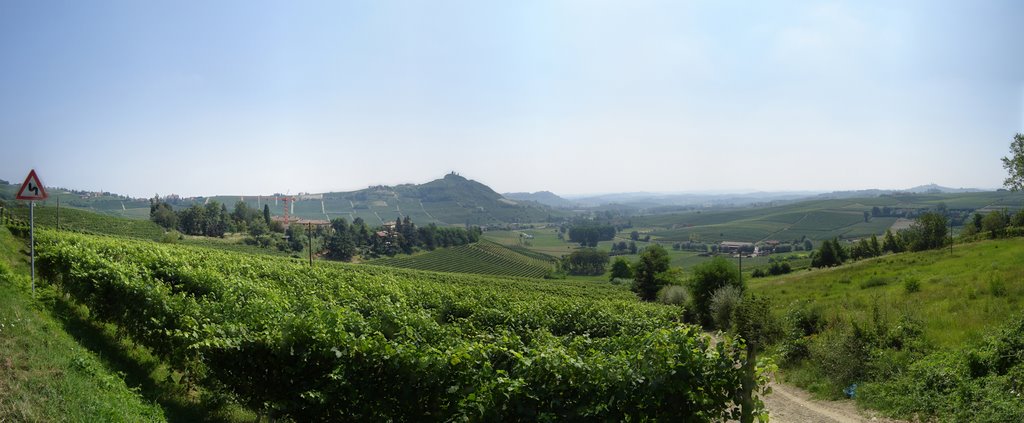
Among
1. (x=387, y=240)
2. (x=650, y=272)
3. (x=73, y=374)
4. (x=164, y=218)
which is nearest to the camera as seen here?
(x=73, y=374)

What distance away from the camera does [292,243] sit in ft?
372

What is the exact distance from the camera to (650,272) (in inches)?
2386

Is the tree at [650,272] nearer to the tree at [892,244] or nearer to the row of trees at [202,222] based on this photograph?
the tree at [892,244]

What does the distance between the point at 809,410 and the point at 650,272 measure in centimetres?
4809

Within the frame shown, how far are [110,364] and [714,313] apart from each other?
1177 inches

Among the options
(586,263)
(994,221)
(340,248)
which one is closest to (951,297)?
(994,221)

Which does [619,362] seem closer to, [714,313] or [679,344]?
[679,344]

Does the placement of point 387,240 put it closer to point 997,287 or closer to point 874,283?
point 874,283

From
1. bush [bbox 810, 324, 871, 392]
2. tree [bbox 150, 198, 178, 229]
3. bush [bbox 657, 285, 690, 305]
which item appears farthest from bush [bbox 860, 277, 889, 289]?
tree [bbox 150, 198, 178, 229]

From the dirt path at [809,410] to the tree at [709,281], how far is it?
2125 centimetres

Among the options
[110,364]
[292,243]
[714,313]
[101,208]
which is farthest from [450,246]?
[101,208]

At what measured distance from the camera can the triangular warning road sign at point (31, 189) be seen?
12148mm

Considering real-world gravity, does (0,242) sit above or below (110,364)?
above

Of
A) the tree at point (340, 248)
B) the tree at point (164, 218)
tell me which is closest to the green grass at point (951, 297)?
the tree at point (340, 248)
